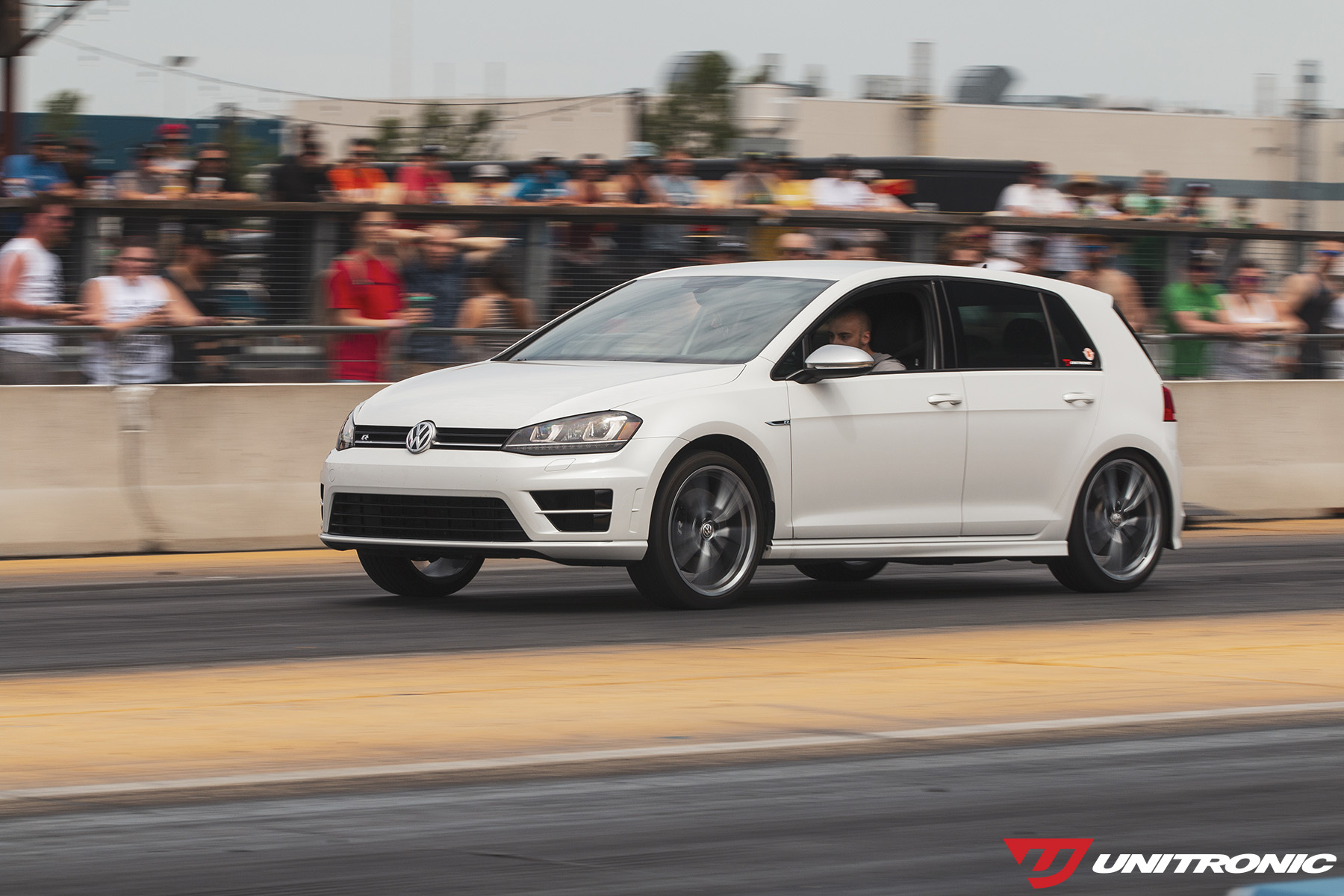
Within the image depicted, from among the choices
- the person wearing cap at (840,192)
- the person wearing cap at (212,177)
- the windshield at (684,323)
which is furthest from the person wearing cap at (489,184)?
the windshield at (684,323)

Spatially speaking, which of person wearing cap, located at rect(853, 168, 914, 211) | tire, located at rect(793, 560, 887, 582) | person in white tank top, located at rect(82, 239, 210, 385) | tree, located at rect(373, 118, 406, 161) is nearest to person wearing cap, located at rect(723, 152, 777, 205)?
person wearing cap, located at rect(853, 168, 914, 211)

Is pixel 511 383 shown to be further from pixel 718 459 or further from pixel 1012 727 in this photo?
pixel 1012 727

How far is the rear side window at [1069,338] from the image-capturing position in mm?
11617

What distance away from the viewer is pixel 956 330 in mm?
11195

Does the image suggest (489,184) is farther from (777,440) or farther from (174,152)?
(777,440)

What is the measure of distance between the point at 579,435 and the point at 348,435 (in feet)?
4.12

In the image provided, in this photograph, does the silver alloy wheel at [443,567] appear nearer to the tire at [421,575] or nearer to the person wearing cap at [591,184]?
the tire at [421,575]

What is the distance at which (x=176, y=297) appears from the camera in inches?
538

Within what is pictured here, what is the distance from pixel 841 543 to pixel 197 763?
16.1 ft

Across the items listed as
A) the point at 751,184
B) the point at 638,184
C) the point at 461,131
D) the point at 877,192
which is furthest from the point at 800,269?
the point at 461,131

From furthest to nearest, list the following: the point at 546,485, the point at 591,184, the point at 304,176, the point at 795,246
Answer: the point at 591,184
the point at 795,246
the point at 304,176
the point at 546,485

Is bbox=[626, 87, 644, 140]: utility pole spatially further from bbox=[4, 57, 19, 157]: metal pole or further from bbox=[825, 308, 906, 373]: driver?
bbox=[825, 308, 906, 373]: driver

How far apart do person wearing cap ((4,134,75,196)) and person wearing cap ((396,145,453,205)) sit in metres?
2.51

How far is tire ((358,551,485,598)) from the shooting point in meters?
10.8
